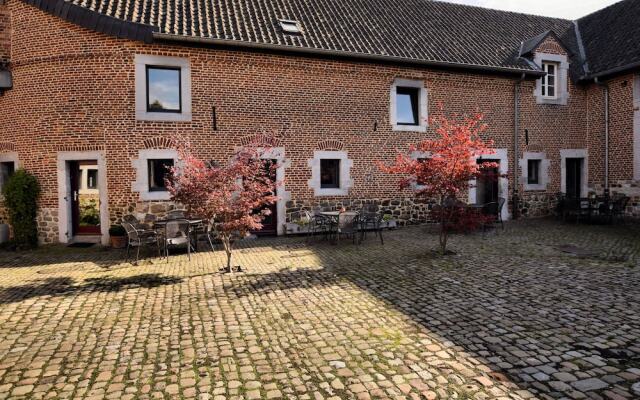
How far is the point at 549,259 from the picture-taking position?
7.80 meters

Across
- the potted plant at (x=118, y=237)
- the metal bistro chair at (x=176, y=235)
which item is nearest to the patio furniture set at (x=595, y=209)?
the metal bistro chair at (x=176, y=235)

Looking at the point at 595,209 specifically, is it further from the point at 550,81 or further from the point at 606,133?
the point at 550,81

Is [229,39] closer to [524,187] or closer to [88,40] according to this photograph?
[88,40]

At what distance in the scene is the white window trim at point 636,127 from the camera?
504 inches

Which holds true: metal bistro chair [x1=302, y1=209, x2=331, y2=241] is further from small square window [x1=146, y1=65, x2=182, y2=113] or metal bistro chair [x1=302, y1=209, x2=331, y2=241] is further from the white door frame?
the white door frame

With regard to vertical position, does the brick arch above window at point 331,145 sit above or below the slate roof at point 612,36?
below

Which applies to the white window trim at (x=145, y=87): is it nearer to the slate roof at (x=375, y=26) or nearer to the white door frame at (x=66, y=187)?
the slate roof at (x=375, y=26)

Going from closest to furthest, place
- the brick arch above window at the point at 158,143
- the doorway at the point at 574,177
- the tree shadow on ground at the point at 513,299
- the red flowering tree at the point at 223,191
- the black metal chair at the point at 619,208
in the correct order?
the tree shadow on ground at the point at 513,299
the red flowering tree at the point at 223,191
the brick arch above window at the point at 158,143
the black metal chair at the point at 619,208
the doorway at the point at 574,177

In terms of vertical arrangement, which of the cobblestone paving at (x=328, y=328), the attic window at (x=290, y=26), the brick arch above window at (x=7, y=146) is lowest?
the cobblestone paving at (x=328, y=328)

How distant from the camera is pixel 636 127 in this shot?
12.9 metres

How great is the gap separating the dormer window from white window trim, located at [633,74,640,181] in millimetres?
2278

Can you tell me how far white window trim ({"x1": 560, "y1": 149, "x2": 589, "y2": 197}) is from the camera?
1444cm

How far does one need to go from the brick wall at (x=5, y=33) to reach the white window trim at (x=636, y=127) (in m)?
18.4

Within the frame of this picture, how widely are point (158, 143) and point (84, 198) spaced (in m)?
2.85
